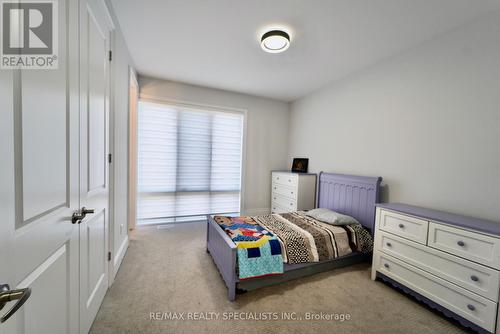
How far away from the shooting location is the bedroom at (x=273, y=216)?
0.78m

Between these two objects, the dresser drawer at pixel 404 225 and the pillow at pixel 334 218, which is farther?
the pillow at pixel 334 218

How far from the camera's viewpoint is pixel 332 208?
3.14 metres

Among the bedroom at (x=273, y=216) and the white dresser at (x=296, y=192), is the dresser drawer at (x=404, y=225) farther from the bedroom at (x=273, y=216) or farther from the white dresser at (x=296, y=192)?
the white dresser at (x=296, y=192)

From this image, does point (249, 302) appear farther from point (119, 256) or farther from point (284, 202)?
point (284, 202)

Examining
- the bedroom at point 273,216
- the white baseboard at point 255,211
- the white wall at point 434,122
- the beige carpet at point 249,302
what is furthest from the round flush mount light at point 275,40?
the white baseboard at point 255,211

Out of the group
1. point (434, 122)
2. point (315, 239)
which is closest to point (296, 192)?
point (315, 239)

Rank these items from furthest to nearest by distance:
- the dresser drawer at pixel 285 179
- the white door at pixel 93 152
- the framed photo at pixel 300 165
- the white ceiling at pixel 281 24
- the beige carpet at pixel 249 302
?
1. the framed photo at pixel 300 165
2. the dresser drawer at pixel 285 179
3. the white ceiling at pixel 281 24
4. the beige carpet at pixel 249 302
5. the white door at pixel 93 152

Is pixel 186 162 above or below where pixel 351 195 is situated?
above

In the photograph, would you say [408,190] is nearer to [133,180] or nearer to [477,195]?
[477,195]

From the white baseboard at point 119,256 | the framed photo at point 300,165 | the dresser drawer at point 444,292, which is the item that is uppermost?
the framed photo at point 300,165

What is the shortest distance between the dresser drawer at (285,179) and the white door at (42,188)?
10.0 feet

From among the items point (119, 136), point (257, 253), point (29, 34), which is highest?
point (29, 34)

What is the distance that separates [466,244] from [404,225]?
42cm

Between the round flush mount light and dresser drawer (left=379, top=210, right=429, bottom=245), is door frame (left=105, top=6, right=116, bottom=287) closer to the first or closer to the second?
the round flush mount light
